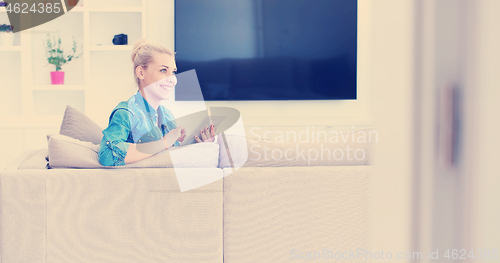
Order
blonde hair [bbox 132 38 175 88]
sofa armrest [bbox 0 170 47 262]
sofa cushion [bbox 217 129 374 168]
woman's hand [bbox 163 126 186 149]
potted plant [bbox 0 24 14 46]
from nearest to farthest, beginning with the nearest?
sofa armrest [bbox 0 170 47 262] → sofa cushion [bbox 217 129 374 168] → woman's hand [bbox 163 126 186 149] → blonde hair [bbox 132 38 175 88] → potted plant [bbox 0 24 14 46]

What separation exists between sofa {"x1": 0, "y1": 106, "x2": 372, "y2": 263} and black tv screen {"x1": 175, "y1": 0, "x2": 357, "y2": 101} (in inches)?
94.4

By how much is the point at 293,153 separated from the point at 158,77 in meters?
0.71

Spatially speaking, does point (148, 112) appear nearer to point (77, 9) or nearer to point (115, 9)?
point (115, 9)

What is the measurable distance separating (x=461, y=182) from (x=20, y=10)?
3.90 metres

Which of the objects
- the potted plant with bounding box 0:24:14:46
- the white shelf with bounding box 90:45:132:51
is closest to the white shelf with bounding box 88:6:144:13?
the white shelf with bounding box 90:45:132:51

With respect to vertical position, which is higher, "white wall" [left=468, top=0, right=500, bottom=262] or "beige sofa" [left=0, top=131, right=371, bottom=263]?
"white wall" [left=468, top=0, right=500, bottom=262]

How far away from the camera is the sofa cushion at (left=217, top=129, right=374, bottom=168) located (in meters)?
1.05

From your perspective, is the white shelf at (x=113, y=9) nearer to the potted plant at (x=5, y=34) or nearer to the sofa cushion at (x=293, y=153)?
the potted plant at (x=5, y=34)

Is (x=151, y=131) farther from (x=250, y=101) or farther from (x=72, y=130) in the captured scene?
(x=250, y=101)

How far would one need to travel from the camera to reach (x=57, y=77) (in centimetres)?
316

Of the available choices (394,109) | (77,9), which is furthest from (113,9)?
(394,109)

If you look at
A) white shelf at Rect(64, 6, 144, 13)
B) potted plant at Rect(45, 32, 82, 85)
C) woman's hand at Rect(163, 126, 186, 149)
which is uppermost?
white shelf at Rect(64, 6, 144, 13)

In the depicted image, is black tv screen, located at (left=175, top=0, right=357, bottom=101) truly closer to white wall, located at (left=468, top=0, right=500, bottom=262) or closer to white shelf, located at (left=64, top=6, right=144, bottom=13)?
white shelf, located at (left=64, top=6, right=144, bottom=13)

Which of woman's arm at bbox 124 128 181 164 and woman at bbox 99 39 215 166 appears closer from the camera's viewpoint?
woman's arm at bbox 124 128 181 164
